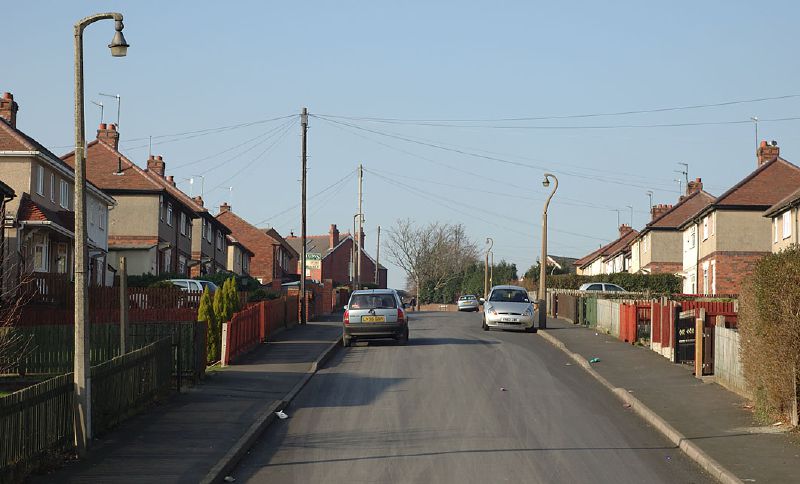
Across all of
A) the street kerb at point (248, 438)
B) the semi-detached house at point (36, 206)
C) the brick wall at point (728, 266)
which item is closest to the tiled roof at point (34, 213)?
the semi-detached house at point (36, 206)

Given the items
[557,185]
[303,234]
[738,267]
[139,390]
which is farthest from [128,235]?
[139,390]

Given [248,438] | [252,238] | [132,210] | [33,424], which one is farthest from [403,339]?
[252,238]

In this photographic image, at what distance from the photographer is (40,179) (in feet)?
122

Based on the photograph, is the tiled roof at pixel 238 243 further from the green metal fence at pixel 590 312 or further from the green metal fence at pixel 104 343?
the green metal fence at pixel 104 343

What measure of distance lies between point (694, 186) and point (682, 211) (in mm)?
4393

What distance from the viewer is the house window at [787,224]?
41812 millimetres

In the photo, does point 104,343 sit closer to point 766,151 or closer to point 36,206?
point 36,206

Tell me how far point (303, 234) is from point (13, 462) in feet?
109

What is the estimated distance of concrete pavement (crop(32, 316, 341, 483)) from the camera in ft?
37.3

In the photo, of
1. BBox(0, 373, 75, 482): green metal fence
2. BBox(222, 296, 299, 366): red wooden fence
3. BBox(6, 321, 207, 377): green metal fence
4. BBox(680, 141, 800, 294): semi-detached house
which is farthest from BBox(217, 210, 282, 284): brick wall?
BBox(0, 373, 75, 482): green metal fence

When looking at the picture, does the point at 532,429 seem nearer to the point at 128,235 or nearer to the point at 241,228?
the point at 128,235

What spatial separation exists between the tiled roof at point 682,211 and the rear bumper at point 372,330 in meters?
43.5

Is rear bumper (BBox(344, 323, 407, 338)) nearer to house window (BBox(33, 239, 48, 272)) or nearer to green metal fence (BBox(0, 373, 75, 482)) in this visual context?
house window (BBox(33, 239, 48, 272))

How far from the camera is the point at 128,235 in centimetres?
5003
